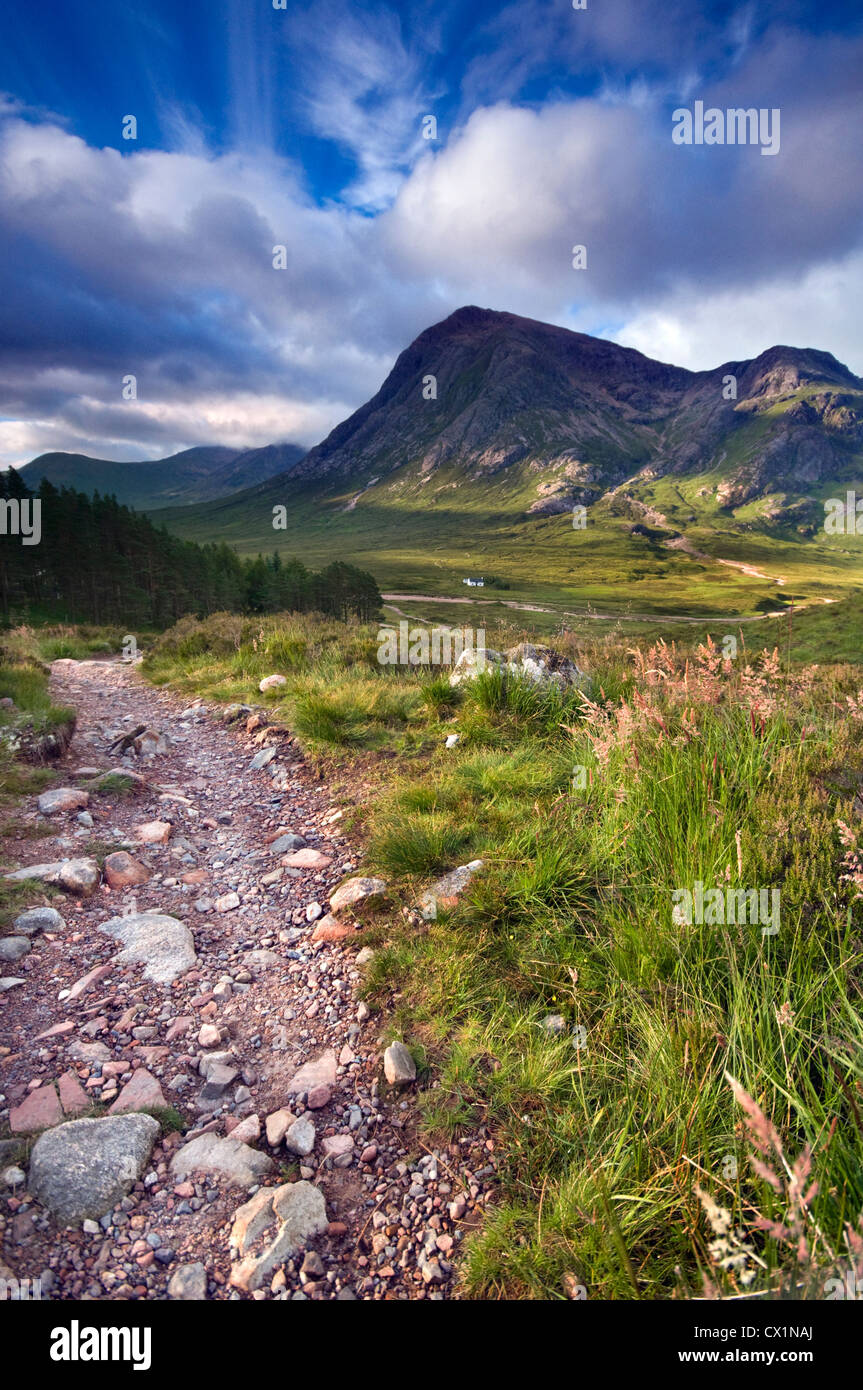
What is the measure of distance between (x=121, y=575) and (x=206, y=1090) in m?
72.7

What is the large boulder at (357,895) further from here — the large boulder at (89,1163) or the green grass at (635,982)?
the large boulder at (89,1163)

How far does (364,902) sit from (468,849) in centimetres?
95

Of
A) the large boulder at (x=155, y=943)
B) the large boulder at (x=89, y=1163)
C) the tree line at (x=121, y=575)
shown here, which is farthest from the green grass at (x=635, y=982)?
the tree line at (x=121, y=575)

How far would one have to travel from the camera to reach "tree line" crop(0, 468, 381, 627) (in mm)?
58906

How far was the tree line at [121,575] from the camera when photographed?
5891 centimetres

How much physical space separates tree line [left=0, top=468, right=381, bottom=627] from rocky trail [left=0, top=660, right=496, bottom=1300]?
167ft

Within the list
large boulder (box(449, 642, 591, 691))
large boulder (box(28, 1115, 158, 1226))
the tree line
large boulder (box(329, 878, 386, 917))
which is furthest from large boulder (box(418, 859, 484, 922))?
the tree line

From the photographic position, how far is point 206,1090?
122 inches

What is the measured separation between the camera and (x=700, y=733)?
186 inches

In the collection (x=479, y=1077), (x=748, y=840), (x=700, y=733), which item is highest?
(x=700, y=733)

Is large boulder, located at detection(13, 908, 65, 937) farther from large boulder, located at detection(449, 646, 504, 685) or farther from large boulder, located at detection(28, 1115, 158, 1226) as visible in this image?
large boulder, located at detection(449, 646, 504, 685)

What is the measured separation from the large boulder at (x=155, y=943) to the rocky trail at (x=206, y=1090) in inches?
0.6
